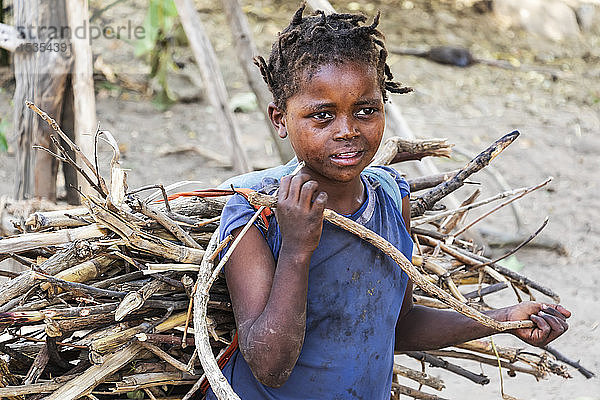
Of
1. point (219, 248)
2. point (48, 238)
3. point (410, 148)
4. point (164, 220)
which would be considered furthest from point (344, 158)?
point (410, 148)

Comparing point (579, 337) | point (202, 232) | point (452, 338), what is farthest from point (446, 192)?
point (579, 337)

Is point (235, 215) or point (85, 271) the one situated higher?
point (235, 215)

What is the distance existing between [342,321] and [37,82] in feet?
7.59

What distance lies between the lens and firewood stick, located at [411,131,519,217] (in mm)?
1953

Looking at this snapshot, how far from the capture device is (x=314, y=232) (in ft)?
4.77

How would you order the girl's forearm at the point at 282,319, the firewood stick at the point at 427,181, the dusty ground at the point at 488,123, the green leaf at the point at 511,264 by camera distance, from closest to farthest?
the girl's forearm at the point at 282,319 → the firewood stick at the point at 427,181 → the green leaf at the point at 511,264 → the dusty ground at the point at 488,123

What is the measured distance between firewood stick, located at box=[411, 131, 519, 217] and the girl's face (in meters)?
0.48

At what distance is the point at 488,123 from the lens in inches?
253

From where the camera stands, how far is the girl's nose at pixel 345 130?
1532mm

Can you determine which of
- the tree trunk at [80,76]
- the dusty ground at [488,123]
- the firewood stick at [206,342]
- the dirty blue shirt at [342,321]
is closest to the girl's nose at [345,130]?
the dirty blue shirt at [342,321]

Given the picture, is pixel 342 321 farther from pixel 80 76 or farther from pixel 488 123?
pixel 488 123

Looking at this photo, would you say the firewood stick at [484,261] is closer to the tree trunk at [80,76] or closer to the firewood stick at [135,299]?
the firewood stick at [135,299]

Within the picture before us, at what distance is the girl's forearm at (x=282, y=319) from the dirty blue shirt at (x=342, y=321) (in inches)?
5.5

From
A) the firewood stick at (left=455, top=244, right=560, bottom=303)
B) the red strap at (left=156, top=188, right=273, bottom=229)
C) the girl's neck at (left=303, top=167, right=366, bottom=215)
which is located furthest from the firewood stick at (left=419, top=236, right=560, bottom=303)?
the red strap at (left=156, top=188, right=273, bottom=229)
